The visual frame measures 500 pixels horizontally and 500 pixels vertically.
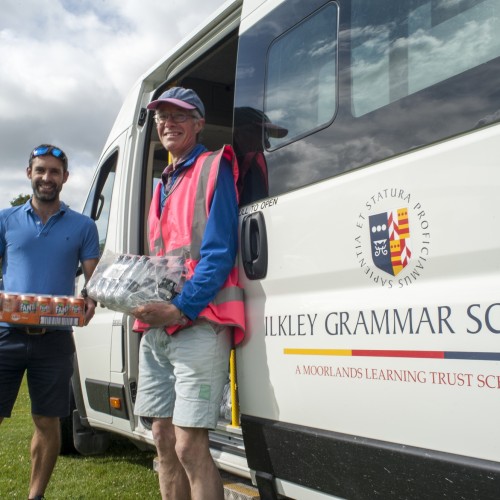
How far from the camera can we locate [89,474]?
4453 mm

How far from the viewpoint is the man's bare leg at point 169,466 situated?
106 inches

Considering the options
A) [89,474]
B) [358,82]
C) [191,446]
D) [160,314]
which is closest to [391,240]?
[358,82]

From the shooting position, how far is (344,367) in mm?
2074

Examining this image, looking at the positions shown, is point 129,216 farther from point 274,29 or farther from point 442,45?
point 442,45

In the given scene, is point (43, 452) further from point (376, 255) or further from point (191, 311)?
point (376, 255)

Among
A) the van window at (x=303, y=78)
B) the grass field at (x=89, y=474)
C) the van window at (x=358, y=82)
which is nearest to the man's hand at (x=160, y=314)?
the van window at (x=358, y=82)

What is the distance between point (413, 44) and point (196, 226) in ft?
3.53

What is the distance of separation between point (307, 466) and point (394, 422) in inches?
18.9

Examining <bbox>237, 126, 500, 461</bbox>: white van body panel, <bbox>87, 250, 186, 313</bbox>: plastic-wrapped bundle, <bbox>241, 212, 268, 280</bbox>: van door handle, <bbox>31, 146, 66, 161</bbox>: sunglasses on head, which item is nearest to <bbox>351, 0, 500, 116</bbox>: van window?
<bbox>237, 126, 500, 461</bbox>: white van body panel

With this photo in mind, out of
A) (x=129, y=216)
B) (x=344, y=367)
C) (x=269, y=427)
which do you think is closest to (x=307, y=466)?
(x=269, y=427)

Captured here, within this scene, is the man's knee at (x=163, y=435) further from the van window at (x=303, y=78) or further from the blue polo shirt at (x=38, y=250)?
the van window at (x=303, y=78)

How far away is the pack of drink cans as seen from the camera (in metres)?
3.09

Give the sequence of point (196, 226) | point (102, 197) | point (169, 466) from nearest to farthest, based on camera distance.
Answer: point (196, 226)
point (169, 466)
point (102, 197)

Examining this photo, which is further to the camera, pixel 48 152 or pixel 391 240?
pixel 48 152
